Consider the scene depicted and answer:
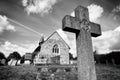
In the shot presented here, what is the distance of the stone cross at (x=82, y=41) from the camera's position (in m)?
2.22

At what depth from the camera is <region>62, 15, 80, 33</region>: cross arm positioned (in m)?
2.31

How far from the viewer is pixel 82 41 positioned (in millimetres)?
2361

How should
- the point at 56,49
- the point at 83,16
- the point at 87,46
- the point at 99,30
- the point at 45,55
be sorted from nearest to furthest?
the point at 87,46 < the point at 83,16 < the point at 99,30 < the point at 45,55 < the point at 56,49

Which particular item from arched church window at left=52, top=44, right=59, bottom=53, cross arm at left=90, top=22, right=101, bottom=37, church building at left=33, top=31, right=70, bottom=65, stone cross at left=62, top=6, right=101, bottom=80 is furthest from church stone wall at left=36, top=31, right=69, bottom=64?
stone cross at left=62, top=6, right=101, bottom=80

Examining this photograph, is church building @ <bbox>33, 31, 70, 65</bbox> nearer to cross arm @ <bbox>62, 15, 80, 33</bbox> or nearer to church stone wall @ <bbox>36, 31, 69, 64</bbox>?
church stone wall @ <bbox>36, 31, 69, 64</bbox>

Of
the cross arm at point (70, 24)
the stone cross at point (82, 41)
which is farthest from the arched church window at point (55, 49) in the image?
the cross arm at point (70, 24)

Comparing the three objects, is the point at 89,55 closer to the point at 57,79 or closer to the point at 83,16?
the point at 83,16

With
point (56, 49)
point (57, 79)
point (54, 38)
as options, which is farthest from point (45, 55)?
point (57, 79)

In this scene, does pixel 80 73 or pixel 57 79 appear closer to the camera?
pixel 80 73

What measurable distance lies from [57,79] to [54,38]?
18.9 metres

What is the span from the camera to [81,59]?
225cm

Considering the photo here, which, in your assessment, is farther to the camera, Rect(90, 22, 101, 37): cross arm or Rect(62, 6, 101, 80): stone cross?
Rect(90, 22, 101, 37): cross arm

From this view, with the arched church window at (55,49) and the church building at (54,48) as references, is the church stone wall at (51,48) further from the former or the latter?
the arched church window at (55,49)

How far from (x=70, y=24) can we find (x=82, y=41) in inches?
21.1
